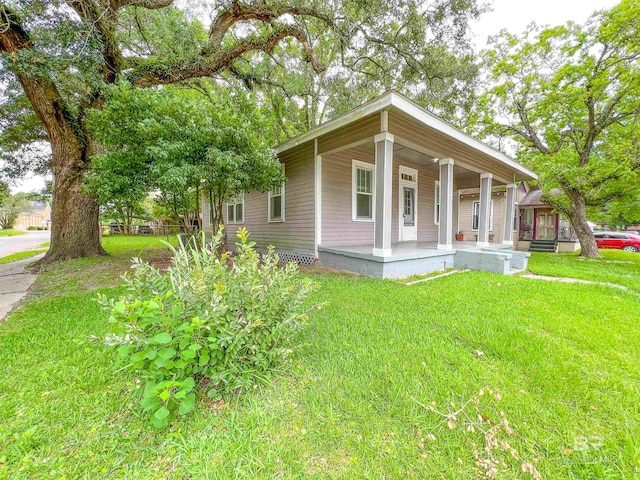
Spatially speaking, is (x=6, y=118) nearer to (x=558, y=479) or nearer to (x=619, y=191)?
(x=558, y=479)

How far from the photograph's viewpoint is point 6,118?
723 centimetres

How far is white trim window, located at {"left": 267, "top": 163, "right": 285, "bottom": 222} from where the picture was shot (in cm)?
737

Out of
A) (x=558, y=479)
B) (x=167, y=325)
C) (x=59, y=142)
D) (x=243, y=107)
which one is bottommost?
(x=558, y=479)

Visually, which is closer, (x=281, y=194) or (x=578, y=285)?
(x=578, y=285)

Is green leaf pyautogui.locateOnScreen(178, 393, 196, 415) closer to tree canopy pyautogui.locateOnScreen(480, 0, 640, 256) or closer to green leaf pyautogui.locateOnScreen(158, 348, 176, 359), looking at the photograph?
green leaf pyautogui.locateOnScreen(158, 348, 176, 359)

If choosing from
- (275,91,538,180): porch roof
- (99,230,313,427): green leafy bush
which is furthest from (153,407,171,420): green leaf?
(275,91,538,180): porch roof

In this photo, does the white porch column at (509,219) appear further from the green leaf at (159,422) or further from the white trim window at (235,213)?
the green leaf at (159,422)

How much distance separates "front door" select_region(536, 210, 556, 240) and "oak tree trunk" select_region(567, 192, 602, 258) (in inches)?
178

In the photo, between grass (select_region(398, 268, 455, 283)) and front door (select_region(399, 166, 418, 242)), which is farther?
front door (select_region(399, 166, 418, 242))

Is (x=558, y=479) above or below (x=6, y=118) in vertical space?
below

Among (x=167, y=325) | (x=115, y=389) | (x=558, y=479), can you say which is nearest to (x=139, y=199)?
(x=115, y=389)

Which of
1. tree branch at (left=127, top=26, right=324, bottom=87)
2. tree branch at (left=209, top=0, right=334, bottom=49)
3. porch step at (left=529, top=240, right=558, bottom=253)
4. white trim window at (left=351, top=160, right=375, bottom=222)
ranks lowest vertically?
porch step at (left=529, top=240, right=558, bottom=253)

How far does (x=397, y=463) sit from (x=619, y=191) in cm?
1237

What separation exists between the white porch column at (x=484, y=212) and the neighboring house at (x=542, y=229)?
7.27m
